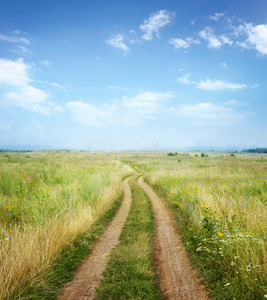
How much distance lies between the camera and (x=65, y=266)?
16.3 feet

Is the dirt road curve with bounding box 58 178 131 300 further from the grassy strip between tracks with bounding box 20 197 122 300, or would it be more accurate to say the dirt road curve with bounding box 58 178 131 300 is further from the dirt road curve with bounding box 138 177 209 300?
the dirt road curve with bounding box 138 177 209 300

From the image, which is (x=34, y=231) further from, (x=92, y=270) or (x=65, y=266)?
(x=92, y=270)

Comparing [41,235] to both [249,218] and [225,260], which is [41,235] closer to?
[225,260]

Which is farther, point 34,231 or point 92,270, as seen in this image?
point 34,231

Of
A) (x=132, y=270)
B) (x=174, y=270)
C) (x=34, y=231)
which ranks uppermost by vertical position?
(x=34, y=231)

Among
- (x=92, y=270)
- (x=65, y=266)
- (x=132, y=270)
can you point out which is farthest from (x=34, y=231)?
(x=132, y=270)

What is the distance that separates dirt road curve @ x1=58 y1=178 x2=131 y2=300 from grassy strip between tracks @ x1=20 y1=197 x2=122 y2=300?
179 mm

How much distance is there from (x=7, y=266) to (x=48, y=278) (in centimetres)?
99

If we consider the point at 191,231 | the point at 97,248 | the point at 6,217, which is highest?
the point at 6,217

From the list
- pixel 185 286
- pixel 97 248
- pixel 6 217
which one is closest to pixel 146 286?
pixel 185 286

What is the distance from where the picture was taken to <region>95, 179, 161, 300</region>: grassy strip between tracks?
4035mm

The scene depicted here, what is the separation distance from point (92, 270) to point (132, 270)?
3.58 ft

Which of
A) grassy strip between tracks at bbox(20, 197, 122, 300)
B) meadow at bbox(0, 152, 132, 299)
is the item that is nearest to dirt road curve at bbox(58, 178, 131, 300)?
grassy strip between tracks at bbox(20, 197, 122, 300)

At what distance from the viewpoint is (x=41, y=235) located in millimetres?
5289
